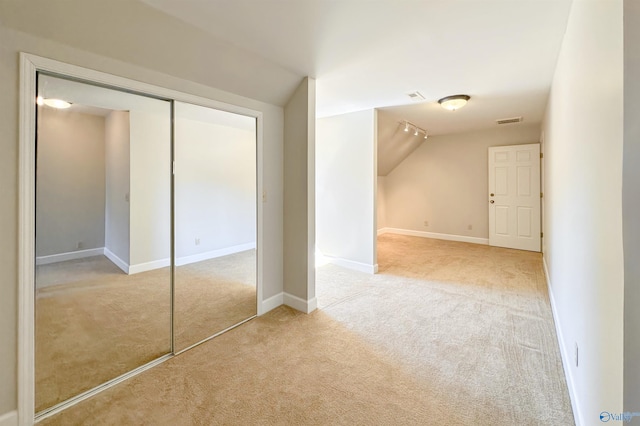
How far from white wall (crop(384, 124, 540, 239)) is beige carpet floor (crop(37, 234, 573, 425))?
10.9ft

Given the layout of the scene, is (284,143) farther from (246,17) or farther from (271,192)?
(246,17)

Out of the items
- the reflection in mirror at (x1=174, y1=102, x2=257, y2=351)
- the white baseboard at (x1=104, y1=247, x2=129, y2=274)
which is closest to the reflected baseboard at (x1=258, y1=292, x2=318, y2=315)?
the reflection in mirror at (x1=174, y1=102, x2=257, y2=351)

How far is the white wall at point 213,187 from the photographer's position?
227cm

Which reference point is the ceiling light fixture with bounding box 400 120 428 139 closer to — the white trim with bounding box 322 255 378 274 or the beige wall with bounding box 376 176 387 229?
the beige wall with bounding box 376 176 387 229

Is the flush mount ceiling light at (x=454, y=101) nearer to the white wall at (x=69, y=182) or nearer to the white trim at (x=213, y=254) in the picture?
the white trim at (x=213, y=254)

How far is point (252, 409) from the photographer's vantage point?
1.59m

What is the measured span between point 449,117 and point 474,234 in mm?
2800

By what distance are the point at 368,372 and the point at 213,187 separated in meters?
1.97

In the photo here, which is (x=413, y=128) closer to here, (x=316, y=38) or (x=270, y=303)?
(x=316, y=38)

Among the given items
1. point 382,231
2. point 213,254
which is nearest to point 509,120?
point 382,231

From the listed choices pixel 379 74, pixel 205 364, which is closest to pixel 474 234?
pixel 379 74

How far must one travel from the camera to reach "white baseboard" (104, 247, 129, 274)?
2039 mm

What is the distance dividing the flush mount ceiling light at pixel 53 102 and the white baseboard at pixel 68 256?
0.88 meters

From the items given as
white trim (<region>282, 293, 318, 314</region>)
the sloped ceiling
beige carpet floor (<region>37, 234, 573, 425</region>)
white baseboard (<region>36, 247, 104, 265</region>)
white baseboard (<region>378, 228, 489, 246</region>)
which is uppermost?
the sloped ceiling
